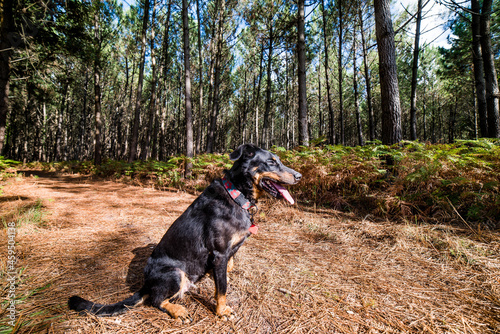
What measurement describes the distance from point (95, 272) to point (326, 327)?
93.6 inches

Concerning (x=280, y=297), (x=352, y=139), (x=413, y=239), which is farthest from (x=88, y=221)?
(x=352, y=139)

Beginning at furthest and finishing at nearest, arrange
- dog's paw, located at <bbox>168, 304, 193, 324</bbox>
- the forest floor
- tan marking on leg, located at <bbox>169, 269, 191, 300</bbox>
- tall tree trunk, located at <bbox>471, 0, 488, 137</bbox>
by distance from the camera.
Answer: tall tree trunk, located at <bbox>471, 0, 488, 137</bbox>, tan marking on leg, located at <bbox>169, 269, 191, 300</bbox>, dog's paw, located at <bbox>168, 304, 193, 324</bbox>, the forest floor

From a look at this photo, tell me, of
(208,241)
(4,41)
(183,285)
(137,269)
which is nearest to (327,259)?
(208,241)

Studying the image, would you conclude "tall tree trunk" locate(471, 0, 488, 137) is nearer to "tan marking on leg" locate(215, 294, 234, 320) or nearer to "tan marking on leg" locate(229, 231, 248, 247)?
"tan marking on leg" locate(229, 231, 248, 247)

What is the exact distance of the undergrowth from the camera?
328 centimetres

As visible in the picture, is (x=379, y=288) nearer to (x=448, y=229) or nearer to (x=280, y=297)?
(x=280, y=297)

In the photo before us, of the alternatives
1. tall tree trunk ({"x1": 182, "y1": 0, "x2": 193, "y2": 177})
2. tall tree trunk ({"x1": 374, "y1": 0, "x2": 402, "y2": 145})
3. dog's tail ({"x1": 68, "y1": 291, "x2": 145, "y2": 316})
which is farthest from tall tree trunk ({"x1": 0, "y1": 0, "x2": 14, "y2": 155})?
tall tree trunk ({"x1": 374, "y1": 0, "x2": 402, "y2": 145})

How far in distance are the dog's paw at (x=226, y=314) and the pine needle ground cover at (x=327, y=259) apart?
0.05m

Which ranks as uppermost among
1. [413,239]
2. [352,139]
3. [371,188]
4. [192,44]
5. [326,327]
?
[192,44]

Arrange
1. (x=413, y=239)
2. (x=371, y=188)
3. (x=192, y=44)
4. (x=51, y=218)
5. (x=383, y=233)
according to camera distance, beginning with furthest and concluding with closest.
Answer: (x=192, y=44), (x=371, y=188), (x=51, y=218), (x=383, y=233), (x=413, y=239)

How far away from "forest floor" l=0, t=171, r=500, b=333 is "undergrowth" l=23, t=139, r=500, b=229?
601 mm

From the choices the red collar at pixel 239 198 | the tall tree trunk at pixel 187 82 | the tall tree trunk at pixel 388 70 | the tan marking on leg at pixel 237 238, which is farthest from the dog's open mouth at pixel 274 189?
the tall tree trunk at pixel 187 82

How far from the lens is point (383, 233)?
116 inches

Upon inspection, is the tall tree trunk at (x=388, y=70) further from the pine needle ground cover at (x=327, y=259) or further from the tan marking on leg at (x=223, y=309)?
the tan marking on leg at (x=223, y=309)
